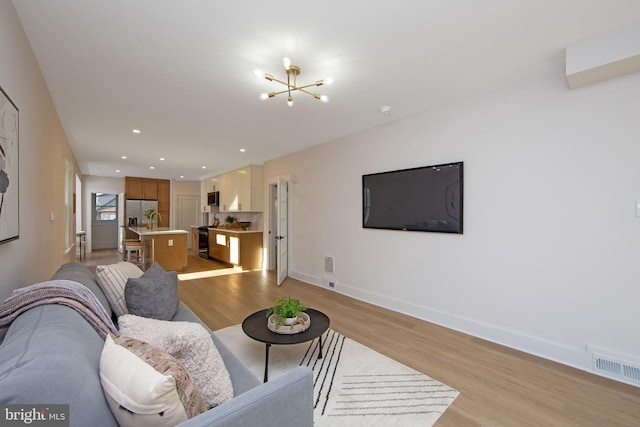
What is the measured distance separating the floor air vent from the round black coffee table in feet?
7.29

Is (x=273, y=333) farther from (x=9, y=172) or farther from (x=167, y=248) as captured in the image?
(x=167, y=248)

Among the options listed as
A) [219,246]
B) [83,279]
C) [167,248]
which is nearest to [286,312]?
[83,279]

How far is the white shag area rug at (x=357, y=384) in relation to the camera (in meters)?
1.88

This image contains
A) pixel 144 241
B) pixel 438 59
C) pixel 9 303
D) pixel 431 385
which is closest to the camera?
pixel 9 303

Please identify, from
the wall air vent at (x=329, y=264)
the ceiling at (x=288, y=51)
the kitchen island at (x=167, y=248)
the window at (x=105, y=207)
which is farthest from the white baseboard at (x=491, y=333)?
the window at (x=105, y=207)

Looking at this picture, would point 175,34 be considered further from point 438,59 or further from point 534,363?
point 534,363

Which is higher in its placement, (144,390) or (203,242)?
(144,390)

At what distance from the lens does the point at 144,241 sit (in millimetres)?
6926

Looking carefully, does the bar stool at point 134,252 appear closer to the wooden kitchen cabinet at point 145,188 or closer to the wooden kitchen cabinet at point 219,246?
the wooden kitchen cabinet at point 219,246

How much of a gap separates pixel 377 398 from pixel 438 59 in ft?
8.92

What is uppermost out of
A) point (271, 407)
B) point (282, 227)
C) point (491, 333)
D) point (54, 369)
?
point (282, 227)

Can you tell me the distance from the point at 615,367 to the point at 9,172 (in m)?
4.36

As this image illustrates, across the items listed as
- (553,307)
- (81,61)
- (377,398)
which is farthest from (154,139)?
(553,307)

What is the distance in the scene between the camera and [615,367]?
7.40ft
